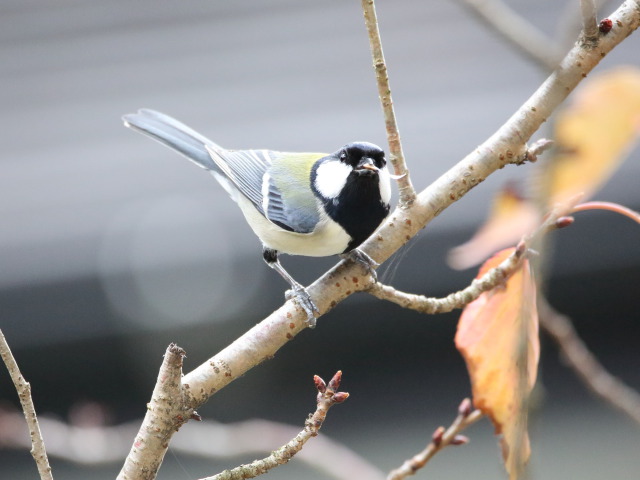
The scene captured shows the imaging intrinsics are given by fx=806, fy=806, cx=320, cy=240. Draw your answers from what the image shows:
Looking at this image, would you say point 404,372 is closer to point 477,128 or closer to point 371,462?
point 371,462

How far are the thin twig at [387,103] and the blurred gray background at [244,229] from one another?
1.92 meters

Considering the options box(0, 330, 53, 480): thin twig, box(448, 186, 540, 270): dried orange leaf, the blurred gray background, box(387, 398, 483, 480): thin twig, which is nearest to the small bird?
box(448, 186, 540, 270): dried orange leaf

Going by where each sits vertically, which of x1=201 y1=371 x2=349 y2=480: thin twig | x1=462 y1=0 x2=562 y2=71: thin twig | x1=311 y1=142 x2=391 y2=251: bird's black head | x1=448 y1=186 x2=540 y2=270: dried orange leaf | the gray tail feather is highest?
the gray tail feather

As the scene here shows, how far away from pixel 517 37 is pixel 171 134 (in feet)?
7.04

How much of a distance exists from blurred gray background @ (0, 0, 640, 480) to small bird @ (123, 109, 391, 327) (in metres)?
1.08

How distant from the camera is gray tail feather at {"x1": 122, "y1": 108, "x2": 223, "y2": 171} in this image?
8.84 ft

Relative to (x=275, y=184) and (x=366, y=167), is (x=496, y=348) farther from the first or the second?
(x=275, y=184)

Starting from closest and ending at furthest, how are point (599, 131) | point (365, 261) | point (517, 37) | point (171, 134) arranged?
1. point (517, 37)
2. point (599, 131)
3. point (365, 261)
4. point (171, 134)

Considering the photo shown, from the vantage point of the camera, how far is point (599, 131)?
1.10 metres

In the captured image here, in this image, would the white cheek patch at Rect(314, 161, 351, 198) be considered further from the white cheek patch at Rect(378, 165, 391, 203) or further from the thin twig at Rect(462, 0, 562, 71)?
the thin twig at Rect(462, 0, 562, 71)

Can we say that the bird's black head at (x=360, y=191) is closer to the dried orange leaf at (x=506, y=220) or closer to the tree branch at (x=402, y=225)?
the tree branch at (x=402, y=225)

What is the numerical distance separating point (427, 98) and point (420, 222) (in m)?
3.09

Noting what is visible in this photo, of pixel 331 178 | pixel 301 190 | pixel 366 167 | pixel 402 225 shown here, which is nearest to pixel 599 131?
pixel 402 225

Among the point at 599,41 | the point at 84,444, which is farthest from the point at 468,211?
the point at 599,41
